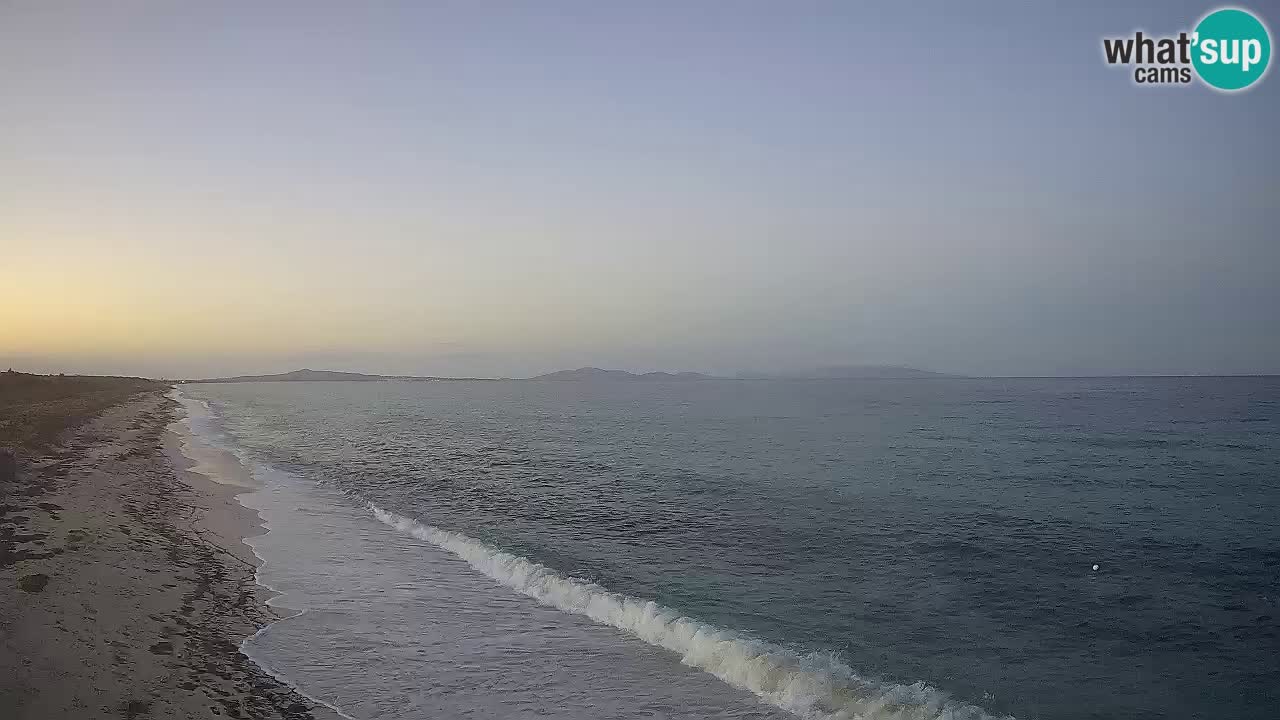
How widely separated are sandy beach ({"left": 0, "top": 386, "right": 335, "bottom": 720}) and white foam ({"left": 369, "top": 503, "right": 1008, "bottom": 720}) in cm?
559

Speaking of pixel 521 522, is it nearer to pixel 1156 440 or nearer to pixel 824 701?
pixel 824 701

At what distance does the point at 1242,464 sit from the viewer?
32.9 meters

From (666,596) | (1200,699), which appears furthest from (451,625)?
(1200,699)

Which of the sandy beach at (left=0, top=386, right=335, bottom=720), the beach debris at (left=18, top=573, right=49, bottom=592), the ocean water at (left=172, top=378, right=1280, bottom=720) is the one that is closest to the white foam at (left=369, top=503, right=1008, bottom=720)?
the ocean water at (left=172, top=378, right=1280, bottom=720)

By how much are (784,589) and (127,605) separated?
12290 mm

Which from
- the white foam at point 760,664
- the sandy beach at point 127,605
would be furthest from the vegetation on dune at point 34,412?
the white foam at point 760,664

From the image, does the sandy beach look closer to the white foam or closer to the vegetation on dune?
the white foam

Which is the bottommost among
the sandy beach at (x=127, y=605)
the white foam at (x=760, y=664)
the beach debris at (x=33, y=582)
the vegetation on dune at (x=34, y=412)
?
the white foam at (x=760, y=664)

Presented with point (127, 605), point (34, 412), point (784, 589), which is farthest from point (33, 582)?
point (34, 412)

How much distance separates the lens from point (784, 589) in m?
15.2

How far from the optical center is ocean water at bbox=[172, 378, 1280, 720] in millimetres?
10164

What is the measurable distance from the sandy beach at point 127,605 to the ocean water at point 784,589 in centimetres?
81

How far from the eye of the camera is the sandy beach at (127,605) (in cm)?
875

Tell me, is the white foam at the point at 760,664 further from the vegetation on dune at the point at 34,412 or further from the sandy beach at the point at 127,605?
the vegetation on dune at the point at 34,412
